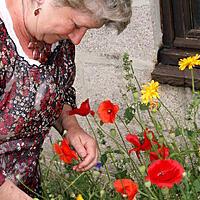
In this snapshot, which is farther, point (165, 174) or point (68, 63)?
point (68, 63)

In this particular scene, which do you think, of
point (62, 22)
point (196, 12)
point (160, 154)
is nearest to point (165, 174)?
point (160, 154)

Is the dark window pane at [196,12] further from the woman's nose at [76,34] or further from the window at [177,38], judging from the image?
the woman's nose at [76,34]

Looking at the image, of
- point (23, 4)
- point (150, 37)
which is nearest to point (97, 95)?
point (150, 37)

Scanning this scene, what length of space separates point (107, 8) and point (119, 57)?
1.51 m

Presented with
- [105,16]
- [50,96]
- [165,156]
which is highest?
[105,16]

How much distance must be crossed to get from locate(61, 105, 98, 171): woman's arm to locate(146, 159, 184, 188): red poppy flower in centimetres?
50

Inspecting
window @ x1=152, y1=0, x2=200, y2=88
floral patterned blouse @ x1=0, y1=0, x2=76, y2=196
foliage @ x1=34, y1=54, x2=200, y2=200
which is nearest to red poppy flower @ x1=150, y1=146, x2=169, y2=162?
foliage @ x1=34, y1=54, x2=200, y2=200

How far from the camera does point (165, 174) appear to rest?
6.44 ft

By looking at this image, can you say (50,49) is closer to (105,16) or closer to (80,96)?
(105,16)

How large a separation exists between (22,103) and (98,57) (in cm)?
142

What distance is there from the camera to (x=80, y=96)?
3.85m

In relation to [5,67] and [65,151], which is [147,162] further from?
[5,67]

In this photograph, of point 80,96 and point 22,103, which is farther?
point 80,96

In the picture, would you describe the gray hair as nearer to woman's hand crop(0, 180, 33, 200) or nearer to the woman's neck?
the woman's neck
